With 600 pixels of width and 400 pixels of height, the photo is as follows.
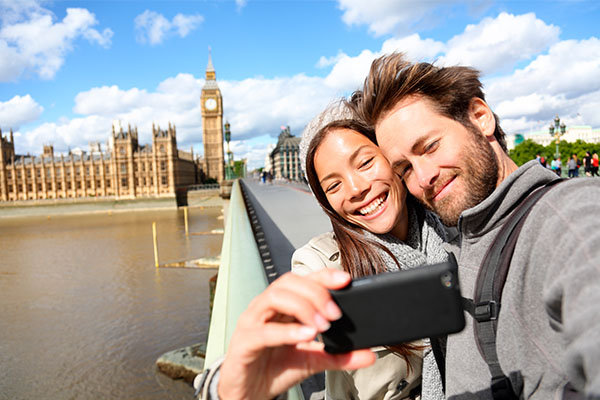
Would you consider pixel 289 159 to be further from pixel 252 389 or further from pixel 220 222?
pixel 252 389

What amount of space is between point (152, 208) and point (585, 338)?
226 ft

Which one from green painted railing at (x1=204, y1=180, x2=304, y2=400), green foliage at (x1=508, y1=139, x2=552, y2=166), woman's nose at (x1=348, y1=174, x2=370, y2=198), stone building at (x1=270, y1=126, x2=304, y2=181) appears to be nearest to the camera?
green painted railing at (x1=204, y1=180, x2=304, y2=400)

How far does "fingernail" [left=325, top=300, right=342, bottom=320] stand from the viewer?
66 cm

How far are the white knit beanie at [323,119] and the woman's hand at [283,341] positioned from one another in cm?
103

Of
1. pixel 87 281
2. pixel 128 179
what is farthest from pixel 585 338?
pixel 128 179

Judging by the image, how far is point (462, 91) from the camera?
1.25m

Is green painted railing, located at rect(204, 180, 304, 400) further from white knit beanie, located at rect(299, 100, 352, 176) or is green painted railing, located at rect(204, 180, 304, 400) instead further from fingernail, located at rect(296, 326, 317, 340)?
white knit beanie, located at rect(299, 100, 352, 176)

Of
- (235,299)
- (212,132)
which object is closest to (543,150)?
(212,132)

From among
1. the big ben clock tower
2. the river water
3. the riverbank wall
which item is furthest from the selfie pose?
the big ben clock tower

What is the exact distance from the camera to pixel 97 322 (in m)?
13.5

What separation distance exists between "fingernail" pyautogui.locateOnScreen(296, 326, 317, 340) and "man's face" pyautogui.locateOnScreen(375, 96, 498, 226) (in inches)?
25.8

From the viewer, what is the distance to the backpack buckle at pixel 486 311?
0.85 meters

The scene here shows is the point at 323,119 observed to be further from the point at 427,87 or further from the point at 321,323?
the point at 321,323

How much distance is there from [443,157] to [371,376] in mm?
710
